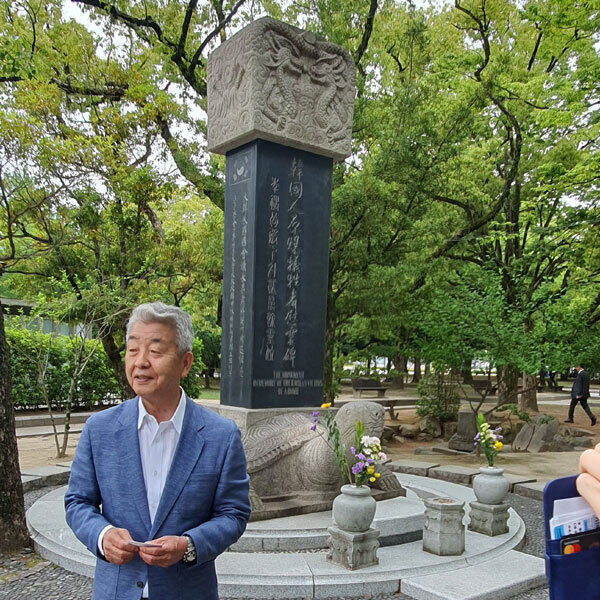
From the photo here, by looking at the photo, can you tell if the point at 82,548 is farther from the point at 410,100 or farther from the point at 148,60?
the point at 148,60

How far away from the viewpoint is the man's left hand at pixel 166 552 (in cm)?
178

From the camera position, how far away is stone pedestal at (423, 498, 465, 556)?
4934 mm

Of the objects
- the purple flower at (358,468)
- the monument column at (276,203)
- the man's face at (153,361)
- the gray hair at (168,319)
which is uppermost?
the monument column at (276,203)

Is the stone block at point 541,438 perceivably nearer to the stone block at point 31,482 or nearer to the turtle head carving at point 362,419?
the turtle head carving at point 362,419

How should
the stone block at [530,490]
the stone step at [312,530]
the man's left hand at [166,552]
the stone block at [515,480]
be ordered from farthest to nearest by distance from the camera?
1. the stone block at [515,480]
2. the stone block at [530,490]
3. the stone step at [312,530]
4. the man's left hand at [166,552]

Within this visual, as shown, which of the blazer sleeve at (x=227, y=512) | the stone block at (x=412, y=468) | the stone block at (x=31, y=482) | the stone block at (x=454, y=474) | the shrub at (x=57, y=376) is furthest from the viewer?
the shrub at (x=57, y=376)

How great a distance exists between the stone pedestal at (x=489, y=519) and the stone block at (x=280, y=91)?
4139mm

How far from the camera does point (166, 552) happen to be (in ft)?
5.89

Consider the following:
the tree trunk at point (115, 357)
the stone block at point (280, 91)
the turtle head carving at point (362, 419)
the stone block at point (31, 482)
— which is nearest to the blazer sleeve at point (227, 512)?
the turtle head carving at point (362, 419)

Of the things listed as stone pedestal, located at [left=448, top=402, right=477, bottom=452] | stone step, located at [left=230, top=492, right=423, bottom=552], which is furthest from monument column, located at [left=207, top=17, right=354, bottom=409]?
stone pedestal, located at [left=448, top=402, right=477, bottom=452]

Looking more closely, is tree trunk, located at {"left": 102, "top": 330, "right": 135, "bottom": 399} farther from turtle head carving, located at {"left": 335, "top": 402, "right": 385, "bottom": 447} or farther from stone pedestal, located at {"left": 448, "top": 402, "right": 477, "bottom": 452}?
turtle head carving, located at {"left": 335, "top": 402, "right": 385, "bottom": 447}

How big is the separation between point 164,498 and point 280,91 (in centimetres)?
529

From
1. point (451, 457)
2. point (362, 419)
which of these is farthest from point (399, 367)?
point (362, 419)

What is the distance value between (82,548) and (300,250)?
11.8ft
